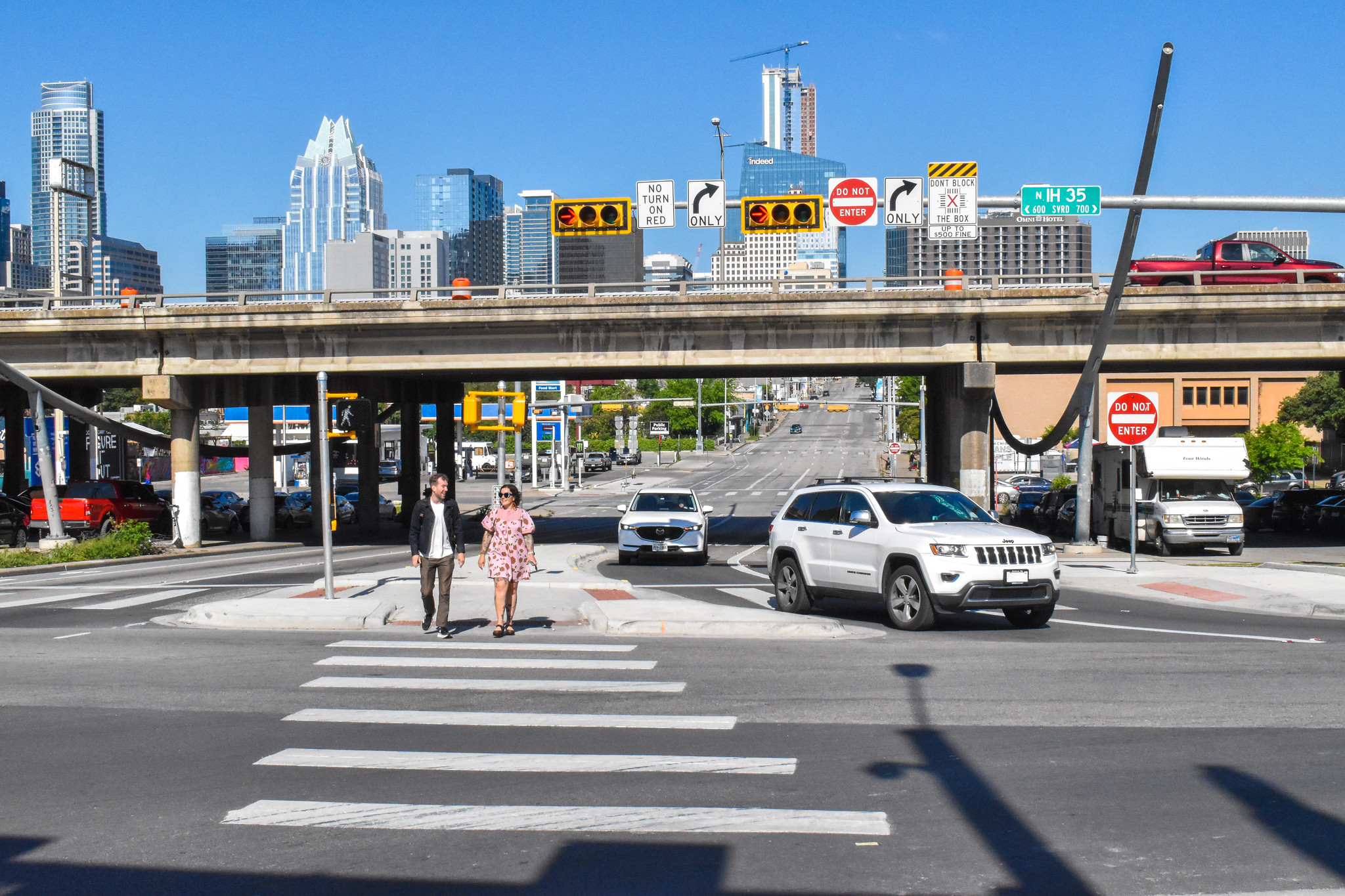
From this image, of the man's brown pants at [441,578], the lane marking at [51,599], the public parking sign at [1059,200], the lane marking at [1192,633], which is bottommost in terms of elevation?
the lane marking at [51,599]

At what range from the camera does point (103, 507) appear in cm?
3462

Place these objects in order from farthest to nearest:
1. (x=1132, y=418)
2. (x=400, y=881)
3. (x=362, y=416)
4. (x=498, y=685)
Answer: (x=362, y=416), (x=1132, y=418), (x=498, y=685), (x=400, y=881)

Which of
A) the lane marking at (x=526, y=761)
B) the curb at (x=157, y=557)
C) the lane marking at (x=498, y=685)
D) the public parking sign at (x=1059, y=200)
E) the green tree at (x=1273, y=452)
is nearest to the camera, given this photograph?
the lane marking at (x=526, y=761)

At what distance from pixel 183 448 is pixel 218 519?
6.48 m

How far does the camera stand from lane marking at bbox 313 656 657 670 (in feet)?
38.2

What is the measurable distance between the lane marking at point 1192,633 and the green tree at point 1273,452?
167 ft

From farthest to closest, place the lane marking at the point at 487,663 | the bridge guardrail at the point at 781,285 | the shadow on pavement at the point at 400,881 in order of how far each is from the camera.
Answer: the bridge guardrail at the point at 781,285, the lane marking at the point at 487,663, the shadow on pavement at the point at 400,881

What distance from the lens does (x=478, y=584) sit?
19156 mm

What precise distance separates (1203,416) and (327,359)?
75344 millimetres

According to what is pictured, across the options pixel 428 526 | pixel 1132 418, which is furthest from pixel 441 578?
pixel 1132 418

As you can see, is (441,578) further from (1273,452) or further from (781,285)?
(1273,452)

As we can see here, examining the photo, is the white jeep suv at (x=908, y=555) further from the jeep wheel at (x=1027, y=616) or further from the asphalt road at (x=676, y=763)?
the asphalt road at (x=676, y=763)

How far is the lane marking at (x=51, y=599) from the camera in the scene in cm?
1777

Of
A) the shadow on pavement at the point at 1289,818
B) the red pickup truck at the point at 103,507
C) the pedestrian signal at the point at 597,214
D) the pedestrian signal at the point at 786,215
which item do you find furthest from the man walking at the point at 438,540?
the red pickup truck at the point at 103,507
